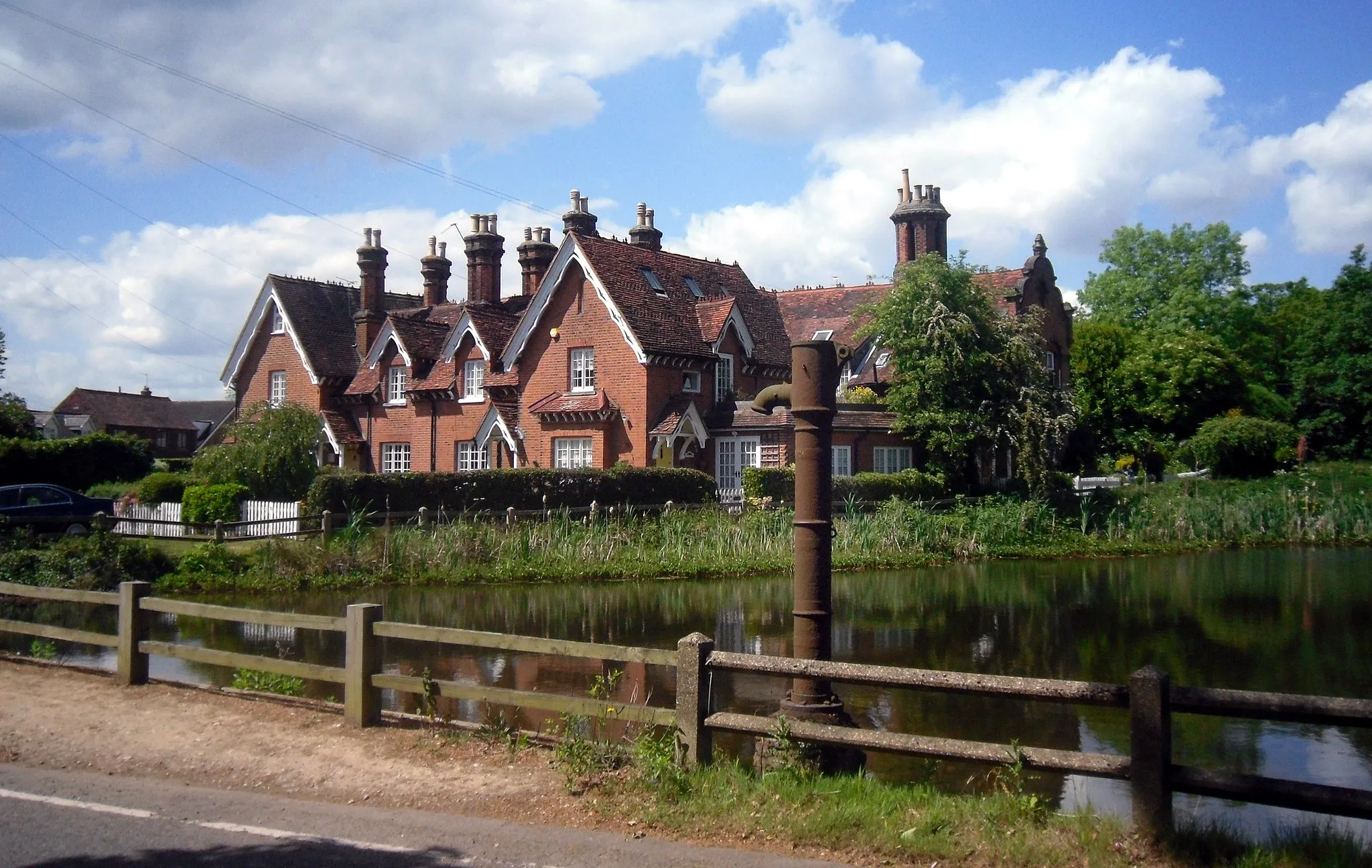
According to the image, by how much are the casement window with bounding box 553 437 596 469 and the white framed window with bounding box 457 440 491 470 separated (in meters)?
3.49

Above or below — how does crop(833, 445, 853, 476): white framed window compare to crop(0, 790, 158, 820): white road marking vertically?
above

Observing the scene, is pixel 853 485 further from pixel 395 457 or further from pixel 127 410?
pixel 127 410

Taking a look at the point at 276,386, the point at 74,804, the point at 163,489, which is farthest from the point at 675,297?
the point at 74,804

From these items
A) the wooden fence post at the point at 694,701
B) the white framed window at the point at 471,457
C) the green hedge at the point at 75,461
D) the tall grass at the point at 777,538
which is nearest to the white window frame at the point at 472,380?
the white framed window at the point at 471,457

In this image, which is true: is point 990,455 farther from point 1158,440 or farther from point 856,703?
point 856,703

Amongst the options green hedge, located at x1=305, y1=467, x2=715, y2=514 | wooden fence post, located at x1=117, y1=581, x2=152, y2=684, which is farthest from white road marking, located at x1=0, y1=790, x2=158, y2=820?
green hedge, located at x1=305, y1=467, x2=715, y2=514

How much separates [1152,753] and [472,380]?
34.3m

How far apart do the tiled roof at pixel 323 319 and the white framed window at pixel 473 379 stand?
7.05 m

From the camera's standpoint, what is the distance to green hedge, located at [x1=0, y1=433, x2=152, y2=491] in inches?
1570

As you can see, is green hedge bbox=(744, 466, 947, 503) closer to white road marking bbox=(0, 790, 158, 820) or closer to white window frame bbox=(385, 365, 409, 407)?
white window frame bbox=(385, 365, 409, 407)

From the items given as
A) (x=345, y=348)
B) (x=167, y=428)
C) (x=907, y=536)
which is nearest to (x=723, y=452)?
(x=907, y=536)

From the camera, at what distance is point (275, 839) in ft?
22.3

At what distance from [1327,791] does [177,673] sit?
41.6ft

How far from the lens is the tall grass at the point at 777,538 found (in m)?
23.3
